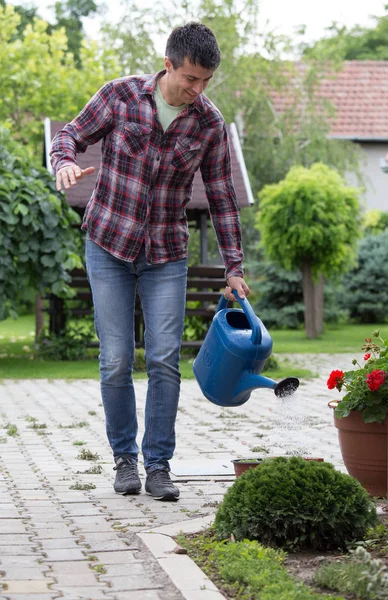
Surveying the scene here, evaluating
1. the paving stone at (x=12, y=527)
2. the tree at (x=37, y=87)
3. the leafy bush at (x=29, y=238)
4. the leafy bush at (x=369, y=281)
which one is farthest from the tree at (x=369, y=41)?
the paving stone at (x=12, y=527)

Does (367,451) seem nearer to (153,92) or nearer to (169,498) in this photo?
(169,498)

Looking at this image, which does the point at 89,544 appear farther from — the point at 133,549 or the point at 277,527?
the point at 277,527

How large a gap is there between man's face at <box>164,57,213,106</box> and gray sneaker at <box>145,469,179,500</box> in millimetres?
1666

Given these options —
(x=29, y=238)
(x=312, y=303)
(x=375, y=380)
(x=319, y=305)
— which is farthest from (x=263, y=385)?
(x=319, y=305)

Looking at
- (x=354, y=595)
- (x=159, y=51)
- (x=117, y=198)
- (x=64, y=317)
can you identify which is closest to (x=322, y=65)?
(x=159, y=51)

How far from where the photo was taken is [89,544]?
3.84 m

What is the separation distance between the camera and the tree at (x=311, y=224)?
16188mm

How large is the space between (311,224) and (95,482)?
1142 centimetres

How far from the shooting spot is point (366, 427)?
4637 mm

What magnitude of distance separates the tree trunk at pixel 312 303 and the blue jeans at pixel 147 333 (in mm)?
12319

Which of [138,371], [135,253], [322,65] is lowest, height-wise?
[138,371]

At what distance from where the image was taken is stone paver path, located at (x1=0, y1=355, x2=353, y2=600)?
3404 mm

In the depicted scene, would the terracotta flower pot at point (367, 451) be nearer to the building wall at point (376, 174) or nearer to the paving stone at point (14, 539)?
the paving stone at point (14, 539)

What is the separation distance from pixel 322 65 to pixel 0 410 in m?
17.6
